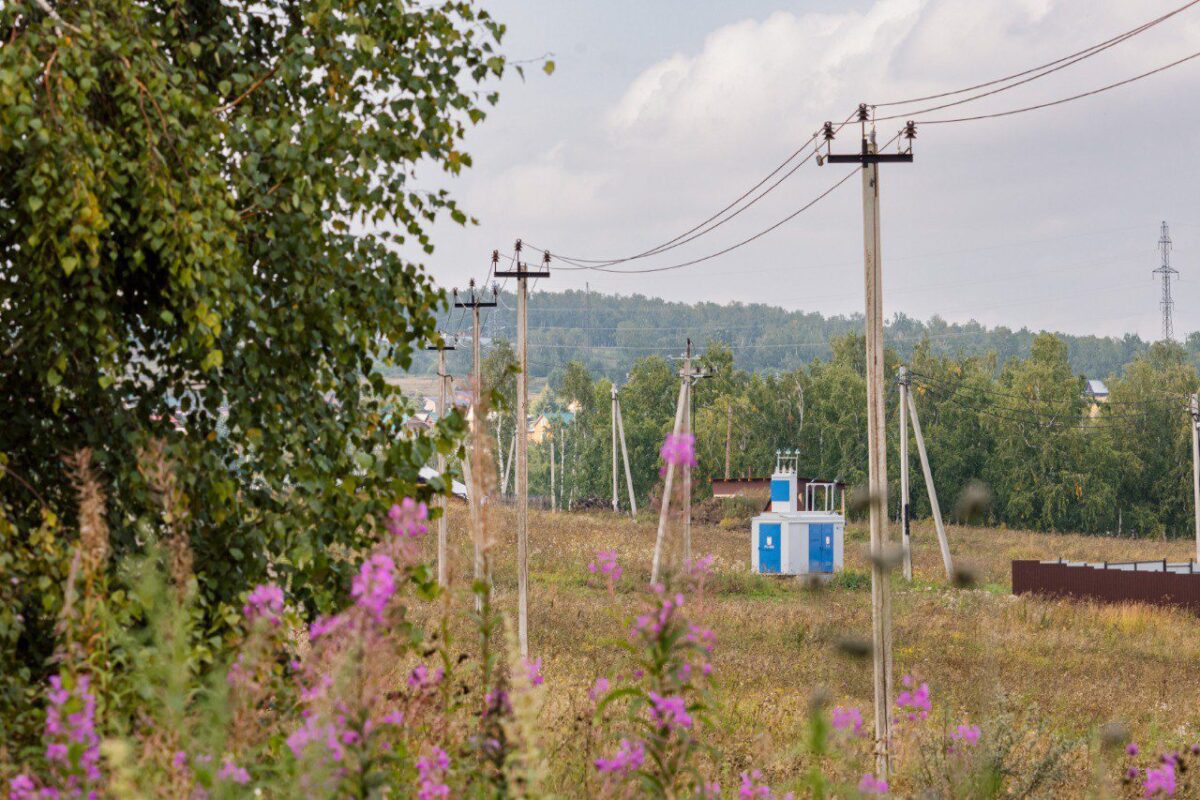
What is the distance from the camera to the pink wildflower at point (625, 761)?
3914 mm

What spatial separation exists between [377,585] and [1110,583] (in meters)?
31.2

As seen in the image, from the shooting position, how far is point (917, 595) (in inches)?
1296

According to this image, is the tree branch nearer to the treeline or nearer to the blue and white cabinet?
the blue and white cabinet

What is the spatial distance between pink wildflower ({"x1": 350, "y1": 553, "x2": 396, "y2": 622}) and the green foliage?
5.65 feet

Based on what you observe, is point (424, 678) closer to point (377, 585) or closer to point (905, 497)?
point (377, 585)

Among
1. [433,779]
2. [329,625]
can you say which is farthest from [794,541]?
[329,625]

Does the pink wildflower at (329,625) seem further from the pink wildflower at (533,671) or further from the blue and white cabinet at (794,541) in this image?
the blue and white cabinet at (794,541)

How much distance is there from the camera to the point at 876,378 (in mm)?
13445

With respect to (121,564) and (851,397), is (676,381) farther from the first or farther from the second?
(121,564)

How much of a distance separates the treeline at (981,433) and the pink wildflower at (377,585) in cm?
6418

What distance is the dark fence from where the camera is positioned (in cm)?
2984

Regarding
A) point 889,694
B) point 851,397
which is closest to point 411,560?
point 889,694

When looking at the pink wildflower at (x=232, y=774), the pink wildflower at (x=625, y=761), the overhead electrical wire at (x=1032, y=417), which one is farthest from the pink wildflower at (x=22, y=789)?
the overhead electrical wire at (x=1032, y=417)

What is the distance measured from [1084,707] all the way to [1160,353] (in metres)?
87.9
